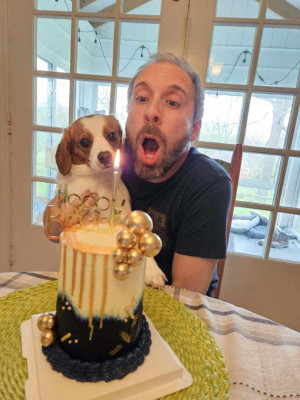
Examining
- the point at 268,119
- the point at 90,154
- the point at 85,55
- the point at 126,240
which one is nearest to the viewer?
the point at 126,240

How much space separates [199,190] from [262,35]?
0.92m

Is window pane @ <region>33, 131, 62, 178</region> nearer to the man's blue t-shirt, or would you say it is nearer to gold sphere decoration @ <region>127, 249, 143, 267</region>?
the man's blue t-shirt

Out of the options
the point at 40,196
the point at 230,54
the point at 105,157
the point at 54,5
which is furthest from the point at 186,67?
the point at 40,196

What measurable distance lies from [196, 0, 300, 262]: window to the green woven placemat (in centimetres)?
103

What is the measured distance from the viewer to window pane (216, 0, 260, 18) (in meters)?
1.23

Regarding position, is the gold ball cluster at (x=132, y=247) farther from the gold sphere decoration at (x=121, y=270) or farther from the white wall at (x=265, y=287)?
the white wall at (x=265, y=287)

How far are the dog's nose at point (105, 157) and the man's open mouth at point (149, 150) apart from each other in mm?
155

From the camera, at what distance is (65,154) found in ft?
2.56

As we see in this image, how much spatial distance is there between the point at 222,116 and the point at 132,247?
4.02ft

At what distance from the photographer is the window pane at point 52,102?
1453 millimetres

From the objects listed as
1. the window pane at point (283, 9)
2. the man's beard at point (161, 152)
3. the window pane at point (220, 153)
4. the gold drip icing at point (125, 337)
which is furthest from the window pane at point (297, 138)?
the gold drip icing at point (125, 337)

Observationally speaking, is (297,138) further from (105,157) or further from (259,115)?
(105,157)

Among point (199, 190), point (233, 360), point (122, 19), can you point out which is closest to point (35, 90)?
point (122, 19)

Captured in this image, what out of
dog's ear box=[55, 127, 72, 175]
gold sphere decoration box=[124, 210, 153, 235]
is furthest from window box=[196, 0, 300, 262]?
gold sphere decoration box=[124, 210, 153, 235]
